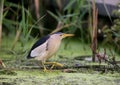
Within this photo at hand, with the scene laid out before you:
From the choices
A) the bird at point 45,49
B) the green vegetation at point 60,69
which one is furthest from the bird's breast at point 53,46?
the green vegetation at point 60,69

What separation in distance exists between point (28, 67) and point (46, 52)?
25 cm

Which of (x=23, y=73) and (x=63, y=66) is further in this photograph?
(x=63, y=66)

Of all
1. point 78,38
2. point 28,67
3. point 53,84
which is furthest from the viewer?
point 78,38

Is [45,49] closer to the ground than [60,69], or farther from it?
farther from it

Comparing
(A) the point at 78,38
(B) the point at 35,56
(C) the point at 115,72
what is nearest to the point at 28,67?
(B) the point at 35,56

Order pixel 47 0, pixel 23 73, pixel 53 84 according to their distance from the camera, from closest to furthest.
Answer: pixel 53 84 < pixel 23 73 < pixel 47 0

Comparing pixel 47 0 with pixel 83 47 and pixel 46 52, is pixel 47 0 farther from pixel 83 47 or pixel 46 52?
pixel 46 52

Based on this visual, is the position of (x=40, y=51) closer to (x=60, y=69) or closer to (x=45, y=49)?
(x=45, y=49)

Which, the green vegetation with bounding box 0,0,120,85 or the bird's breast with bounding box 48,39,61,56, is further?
the bird's breast with bounding box 48,39,61,56

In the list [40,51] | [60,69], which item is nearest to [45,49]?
[40,51]

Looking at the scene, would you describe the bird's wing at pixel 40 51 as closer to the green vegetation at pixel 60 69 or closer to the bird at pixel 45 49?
the bird at pixel 45 49

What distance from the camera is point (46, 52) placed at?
177 inches

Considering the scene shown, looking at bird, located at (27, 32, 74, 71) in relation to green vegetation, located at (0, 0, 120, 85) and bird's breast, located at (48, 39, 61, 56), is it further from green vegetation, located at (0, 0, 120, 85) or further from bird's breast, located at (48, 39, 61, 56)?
green vegetation, located at (0, 0, 120, 85)

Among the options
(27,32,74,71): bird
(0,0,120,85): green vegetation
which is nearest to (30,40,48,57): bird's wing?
(27,32,74,71): bird
